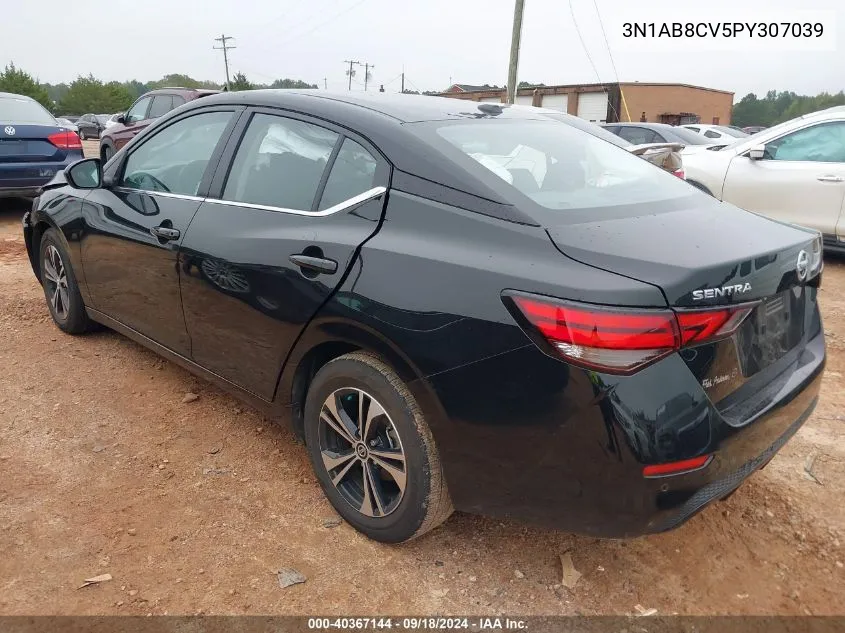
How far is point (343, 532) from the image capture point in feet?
8.32

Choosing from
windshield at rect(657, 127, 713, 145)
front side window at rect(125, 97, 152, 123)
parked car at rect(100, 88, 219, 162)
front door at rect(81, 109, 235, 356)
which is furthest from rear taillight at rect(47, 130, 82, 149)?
windshield at rect(657, 127, 713, 145)

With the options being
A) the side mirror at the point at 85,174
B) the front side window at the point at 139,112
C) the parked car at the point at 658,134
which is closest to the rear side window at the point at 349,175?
the side mirror at the point at 85,174

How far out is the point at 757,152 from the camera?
689 cm

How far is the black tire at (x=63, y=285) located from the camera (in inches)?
163

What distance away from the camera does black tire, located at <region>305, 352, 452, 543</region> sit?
7.12 feet

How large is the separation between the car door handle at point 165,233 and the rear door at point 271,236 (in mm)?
102

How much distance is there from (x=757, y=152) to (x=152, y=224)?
616cm

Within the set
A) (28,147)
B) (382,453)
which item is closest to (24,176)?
(28,147)

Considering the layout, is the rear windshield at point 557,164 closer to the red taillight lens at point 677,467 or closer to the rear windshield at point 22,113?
the red taillight lens at point 677,467

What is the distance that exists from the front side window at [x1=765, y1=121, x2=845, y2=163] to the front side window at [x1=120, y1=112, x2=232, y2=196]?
6062mm

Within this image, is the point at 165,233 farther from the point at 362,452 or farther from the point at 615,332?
the point at 615,332

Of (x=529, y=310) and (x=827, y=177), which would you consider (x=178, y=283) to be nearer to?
(x=529, y=310)

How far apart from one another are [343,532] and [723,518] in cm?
147

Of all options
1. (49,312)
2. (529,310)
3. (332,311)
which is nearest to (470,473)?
(529,310)
